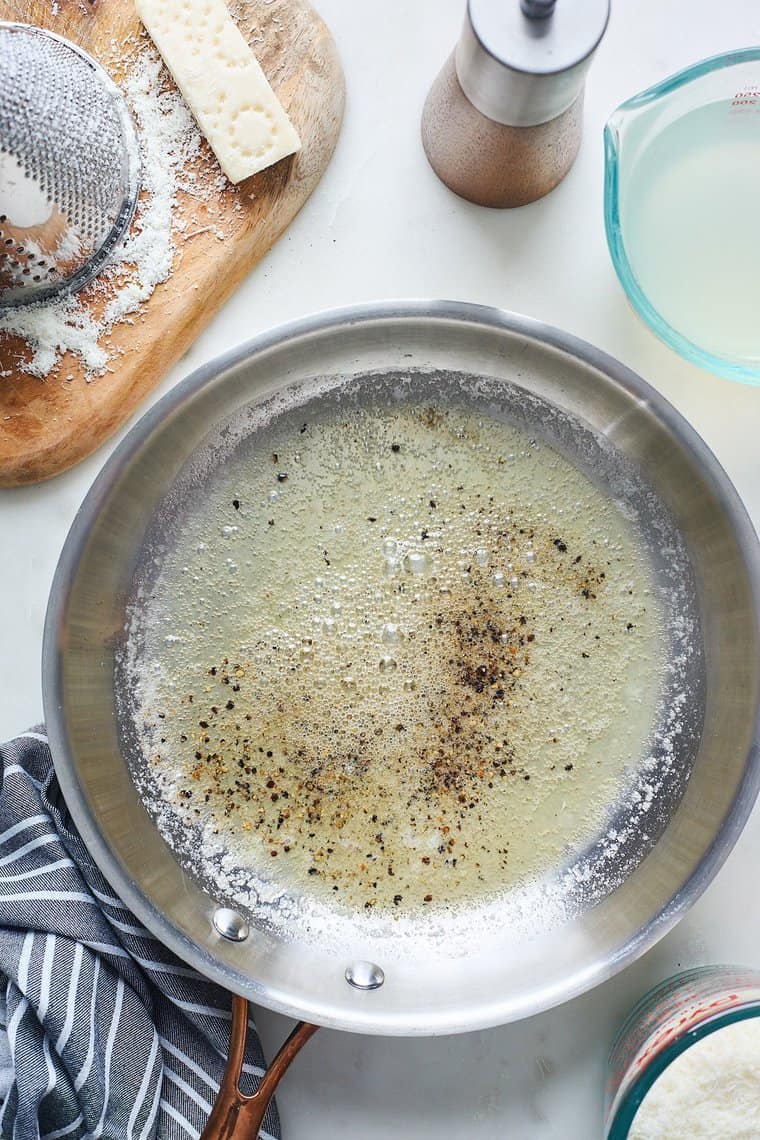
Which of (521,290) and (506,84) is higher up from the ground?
(506,84)

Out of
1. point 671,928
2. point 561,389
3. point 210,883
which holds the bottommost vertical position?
point 671,928

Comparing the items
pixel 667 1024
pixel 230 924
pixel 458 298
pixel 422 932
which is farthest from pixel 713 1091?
pixel 458 298

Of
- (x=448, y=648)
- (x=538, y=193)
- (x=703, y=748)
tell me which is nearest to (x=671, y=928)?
(x=703, y=748)

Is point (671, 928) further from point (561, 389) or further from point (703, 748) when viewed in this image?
point (561, 389)

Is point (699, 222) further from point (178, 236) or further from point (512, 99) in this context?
point (178, 236)

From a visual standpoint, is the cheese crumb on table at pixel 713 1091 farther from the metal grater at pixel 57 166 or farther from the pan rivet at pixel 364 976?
the metal grater at pixel 57 166

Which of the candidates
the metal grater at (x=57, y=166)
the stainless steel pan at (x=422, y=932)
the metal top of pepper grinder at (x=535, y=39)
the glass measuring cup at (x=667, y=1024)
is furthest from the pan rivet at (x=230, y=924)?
the metal top of pepper grinder at (x=535, y=39)
